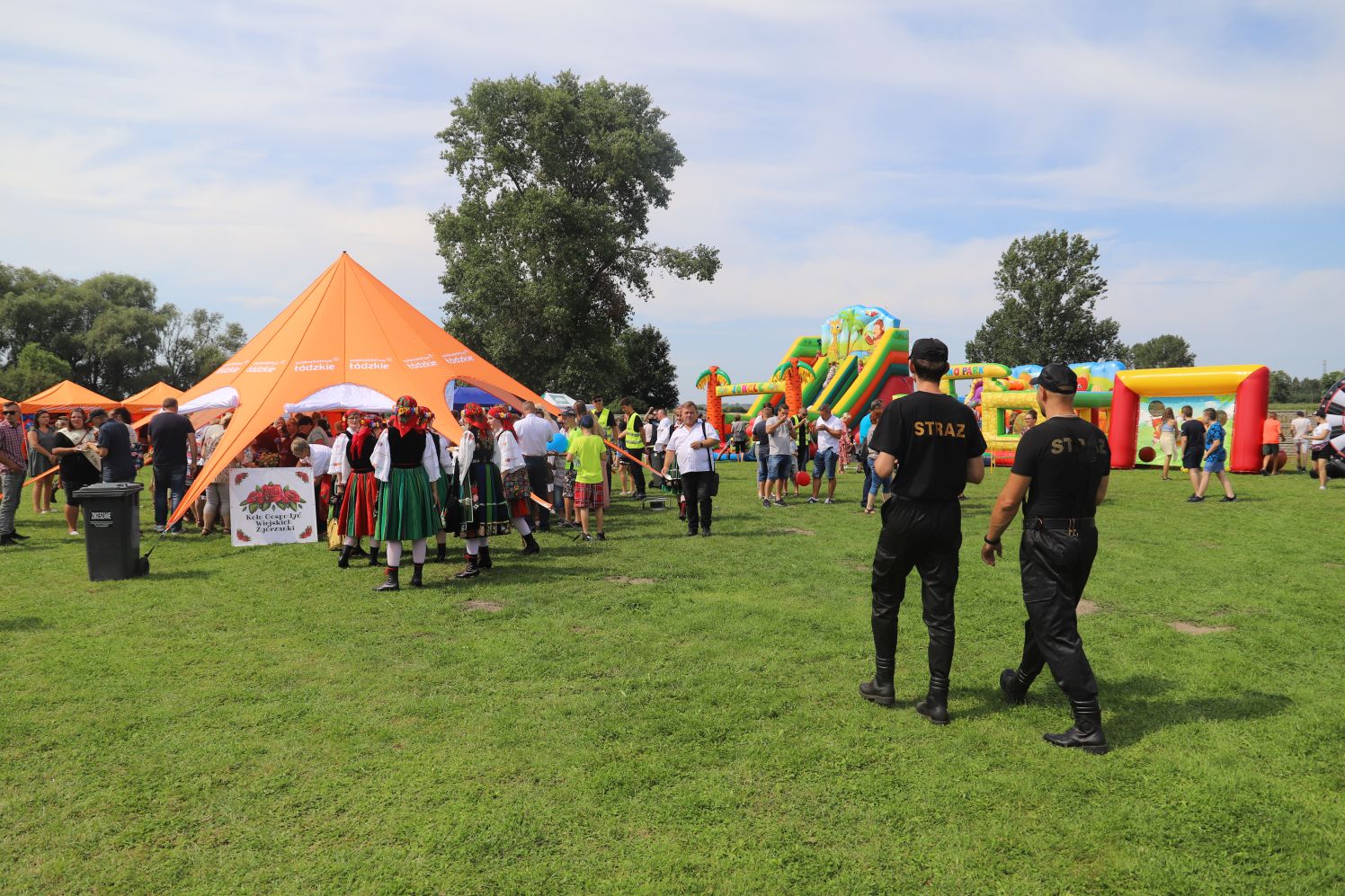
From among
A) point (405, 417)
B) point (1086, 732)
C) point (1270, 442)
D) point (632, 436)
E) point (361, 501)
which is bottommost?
point (1086, 732)

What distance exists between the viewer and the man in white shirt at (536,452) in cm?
1092

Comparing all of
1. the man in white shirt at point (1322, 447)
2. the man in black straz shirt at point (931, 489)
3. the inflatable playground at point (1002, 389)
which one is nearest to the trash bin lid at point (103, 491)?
the man in black straz shirt at point (931, 489)

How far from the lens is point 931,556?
169 inches

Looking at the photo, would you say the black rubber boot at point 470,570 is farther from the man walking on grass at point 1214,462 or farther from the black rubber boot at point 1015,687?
the man walking on grass at point 1214,462

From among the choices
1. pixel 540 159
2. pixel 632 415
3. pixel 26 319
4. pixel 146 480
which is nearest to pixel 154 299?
pixel 26 319

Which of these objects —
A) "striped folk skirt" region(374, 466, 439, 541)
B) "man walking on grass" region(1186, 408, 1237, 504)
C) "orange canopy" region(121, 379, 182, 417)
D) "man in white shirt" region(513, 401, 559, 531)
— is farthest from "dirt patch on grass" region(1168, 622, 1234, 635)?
"orange canopy" region(121, 379, 182, 417)

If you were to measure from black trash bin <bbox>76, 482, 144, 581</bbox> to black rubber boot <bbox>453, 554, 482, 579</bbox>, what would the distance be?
11.1 ft

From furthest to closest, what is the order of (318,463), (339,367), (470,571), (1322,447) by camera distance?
(1322,447), (339,367), (318,463), (470,571)

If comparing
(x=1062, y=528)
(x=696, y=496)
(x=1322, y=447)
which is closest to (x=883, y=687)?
(x=1062, y=528)

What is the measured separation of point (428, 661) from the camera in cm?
548

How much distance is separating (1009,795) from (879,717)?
94cm

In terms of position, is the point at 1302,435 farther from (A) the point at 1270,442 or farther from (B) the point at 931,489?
(B) the point at 931,489

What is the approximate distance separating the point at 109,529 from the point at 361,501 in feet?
8.01

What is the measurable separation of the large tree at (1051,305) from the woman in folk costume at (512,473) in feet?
182
